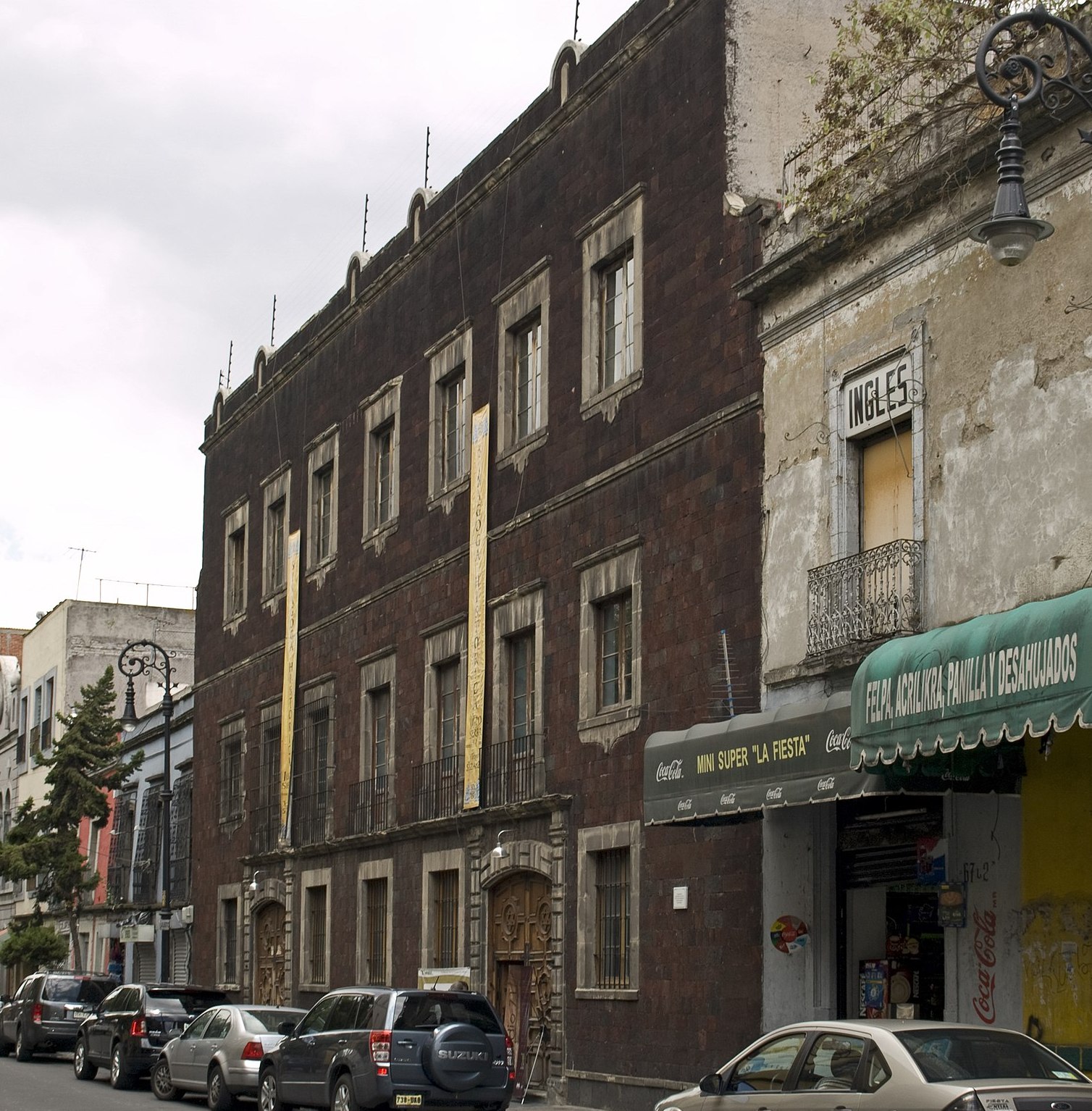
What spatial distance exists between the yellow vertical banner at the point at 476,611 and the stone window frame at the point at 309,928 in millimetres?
6228

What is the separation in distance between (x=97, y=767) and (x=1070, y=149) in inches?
1347

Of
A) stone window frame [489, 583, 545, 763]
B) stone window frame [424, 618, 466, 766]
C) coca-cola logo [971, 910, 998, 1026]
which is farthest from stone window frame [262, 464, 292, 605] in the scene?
coca-cola logo [971, 910, 998, 1026]

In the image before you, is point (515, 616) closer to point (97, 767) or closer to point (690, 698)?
point (690, 698)

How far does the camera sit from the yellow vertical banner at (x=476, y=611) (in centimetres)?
2589

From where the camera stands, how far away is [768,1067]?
12.7m

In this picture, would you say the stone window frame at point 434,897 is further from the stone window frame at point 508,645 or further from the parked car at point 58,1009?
the parked car at point 58,1009

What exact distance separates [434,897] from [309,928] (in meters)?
5.68

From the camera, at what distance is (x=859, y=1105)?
→ 37.5 feet

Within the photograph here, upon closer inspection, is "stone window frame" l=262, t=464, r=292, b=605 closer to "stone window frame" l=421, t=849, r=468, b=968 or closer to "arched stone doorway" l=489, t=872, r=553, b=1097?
"stone window frame" l=421, t=849, r=468, b=968

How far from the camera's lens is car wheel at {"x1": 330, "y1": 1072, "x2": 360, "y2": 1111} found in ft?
61.1

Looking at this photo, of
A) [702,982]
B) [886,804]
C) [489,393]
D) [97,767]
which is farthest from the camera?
[97,767]

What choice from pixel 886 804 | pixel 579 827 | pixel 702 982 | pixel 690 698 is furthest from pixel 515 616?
pixel 886 804

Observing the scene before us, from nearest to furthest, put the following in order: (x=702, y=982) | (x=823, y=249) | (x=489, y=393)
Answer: (x=823, y=249)
(x=702, y=982)
(x=489, y=393)

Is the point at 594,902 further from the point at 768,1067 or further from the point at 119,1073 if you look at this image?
the point at 768,1067
